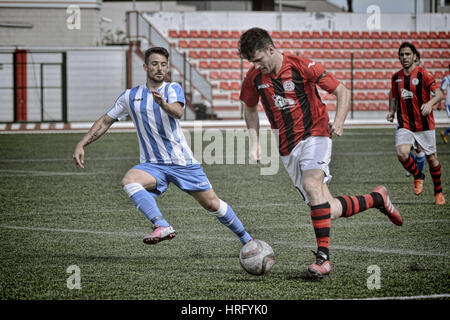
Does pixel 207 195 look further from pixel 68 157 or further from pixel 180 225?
pixel 68 157

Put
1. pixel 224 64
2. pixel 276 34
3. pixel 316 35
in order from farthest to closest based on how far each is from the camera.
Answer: pixel 316 35 → pixel 276 34 → pixel 224 64

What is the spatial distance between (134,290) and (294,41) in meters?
27.6

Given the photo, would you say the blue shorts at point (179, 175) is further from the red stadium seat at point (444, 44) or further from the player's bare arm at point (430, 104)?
the red stadium seat at point (444, 44)

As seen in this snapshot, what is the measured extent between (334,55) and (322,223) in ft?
88.6

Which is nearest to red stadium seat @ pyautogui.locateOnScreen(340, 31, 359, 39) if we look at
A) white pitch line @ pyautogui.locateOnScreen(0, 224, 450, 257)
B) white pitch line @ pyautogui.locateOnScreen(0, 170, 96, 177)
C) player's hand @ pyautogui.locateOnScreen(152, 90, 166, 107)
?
white pitch line @ pyautogui.locateOnScreen(0, 170, 96, 177)

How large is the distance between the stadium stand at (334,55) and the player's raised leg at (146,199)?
75.7ft

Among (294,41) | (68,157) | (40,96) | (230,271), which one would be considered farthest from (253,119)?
(294,41)

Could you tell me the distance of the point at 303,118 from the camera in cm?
552

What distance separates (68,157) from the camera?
47.6ft

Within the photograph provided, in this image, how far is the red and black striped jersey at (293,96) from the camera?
17.8 ft

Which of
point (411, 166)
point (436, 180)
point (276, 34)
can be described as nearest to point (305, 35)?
point (276, 34)

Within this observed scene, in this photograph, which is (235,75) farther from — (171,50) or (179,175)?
(179,175)

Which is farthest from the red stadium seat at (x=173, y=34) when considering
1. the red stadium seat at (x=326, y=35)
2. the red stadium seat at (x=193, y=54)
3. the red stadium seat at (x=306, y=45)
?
the red stadium seat at (x=326, y=35)

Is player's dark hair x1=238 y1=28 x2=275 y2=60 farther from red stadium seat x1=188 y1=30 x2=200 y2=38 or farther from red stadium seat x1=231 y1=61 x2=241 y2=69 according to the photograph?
red stadium seat x1=188 y1=30 x2=200 y2=38
